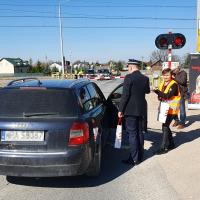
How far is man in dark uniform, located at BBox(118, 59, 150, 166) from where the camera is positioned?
6.56m

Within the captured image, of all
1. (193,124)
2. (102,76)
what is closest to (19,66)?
(102,76)

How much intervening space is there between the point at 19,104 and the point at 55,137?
2.52 ft

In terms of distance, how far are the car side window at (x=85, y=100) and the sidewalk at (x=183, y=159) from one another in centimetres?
163

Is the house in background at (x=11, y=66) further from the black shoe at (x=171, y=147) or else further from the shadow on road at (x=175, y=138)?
the black shoe at (x=171, y=147)

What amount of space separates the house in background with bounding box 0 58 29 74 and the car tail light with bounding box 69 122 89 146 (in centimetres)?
12208

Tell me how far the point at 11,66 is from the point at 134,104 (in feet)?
404

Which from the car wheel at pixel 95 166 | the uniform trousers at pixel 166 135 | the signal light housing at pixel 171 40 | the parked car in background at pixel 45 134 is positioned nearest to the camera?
the parked car in background at pixel 45 134

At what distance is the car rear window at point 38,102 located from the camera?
209 inches

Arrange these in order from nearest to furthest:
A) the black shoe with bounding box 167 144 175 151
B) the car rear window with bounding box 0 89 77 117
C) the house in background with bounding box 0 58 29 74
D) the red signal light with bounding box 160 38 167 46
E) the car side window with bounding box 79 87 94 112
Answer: the car rear window with bounding box 0 89 77 117 < the car side window with bounding box 79 87 94 112 < the black shoe with bounding box 167 144 175 151 < the red signal light with bounding box 160 38 167 46 < the house in background with bounding box 0 58 29 74

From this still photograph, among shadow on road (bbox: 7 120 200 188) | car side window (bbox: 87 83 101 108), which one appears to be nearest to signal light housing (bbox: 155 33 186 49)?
shadow on road (bbox: 7 120 200 188)

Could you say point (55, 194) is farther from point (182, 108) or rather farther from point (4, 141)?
point (182, 108)

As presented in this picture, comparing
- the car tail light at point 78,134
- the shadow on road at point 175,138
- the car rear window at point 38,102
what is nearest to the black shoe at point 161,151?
the shadow on road at point 175,138

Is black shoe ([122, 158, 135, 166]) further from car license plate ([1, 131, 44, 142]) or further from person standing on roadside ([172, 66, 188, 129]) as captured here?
person standing on roadside ([172, 66, 188, 129])

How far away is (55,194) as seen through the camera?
5.21m
